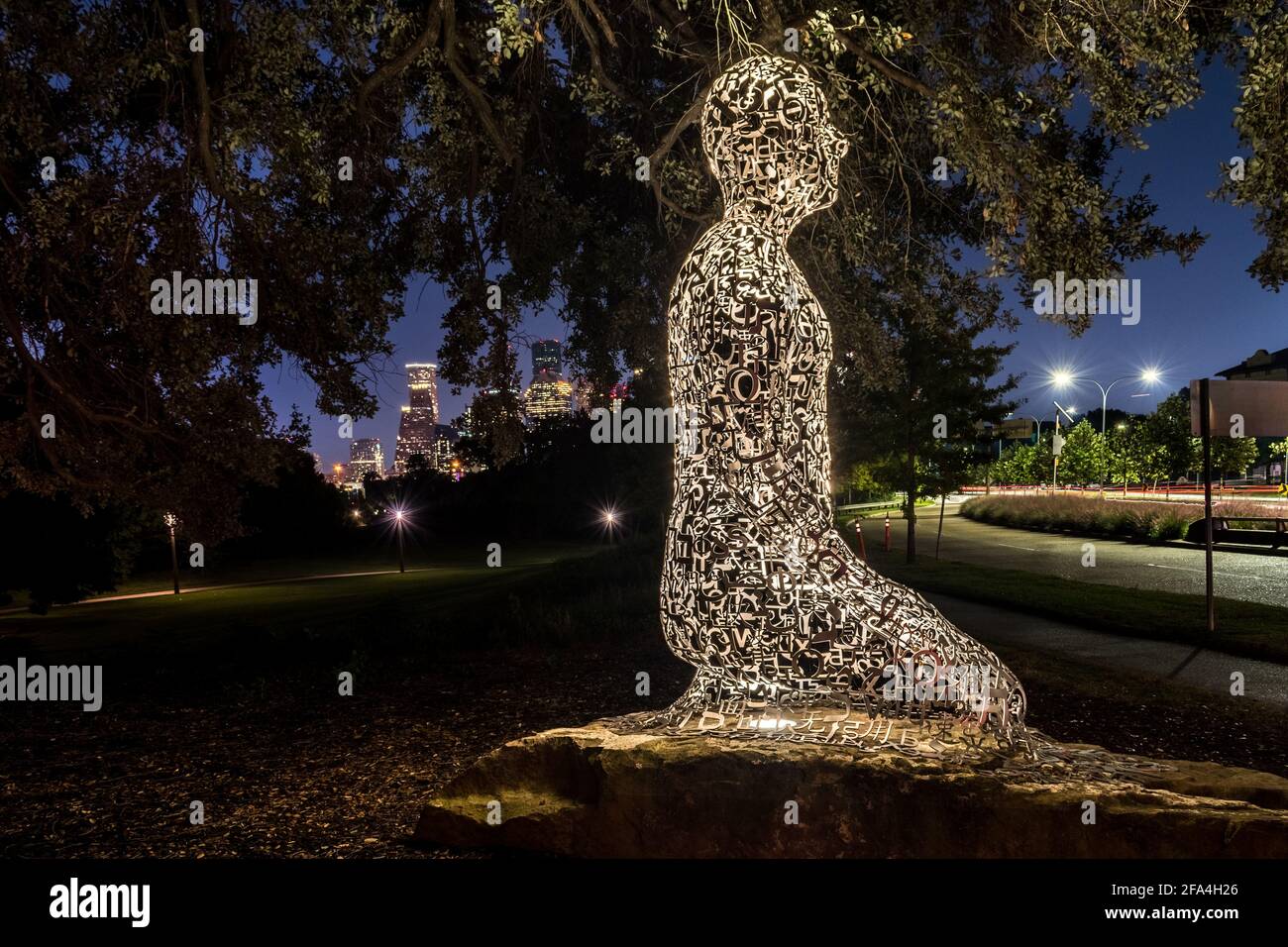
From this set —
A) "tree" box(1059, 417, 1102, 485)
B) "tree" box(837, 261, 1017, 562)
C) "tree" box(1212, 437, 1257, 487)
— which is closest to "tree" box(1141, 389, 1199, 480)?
"tree" box(1212, 437, 1257, 487)

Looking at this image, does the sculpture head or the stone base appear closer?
the stone base

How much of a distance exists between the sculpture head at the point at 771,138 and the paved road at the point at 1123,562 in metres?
12.5

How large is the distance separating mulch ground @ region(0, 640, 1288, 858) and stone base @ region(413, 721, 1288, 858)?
0.44 meters

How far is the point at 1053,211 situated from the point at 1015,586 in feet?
28.2

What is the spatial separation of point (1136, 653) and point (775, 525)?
24.3 feet

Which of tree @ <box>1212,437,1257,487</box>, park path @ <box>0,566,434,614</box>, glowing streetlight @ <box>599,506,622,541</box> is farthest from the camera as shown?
glowing streetlight @ <box>599,506,622,541</box>

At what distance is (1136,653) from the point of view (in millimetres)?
10125

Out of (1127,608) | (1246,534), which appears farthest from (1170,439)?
(1127,608)

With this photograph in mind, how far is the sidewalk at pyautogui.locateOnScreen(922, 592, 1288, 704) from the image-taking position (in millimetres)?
8578

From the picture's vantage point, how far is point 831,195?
555cm
